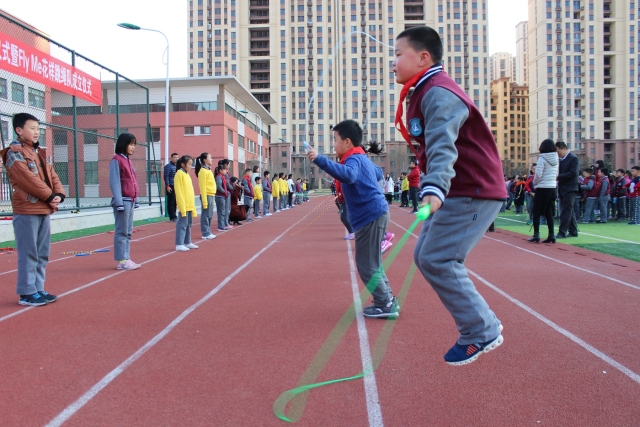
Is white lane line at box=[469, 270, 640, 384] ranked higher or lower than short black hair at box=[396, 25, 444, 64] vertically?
lower

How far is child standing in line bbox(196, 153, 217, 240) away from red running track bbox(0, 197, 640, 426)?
476cm

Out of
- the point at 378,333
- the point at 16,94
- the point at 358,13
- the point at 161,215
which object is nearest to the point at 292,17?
the point at 358,13

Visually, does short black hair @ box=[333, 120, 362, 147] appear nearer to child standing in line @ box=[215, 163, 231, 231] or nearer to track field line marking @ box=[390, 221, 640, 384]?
track field line marking @ box=[390, 221, 640, 384]

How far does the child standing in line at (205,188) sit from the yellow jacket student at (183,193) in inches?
54.9

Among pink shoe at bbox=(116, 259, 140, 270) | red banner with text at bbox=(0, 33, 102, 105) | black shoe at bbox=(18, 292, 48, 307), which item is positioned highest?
red banner with text at bbox=(0, 33, 102, 105)

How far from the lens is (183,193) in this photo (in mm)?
9875

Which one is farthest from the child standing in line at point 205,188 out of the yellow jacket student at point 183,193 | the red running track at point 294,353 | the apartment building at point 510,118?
the apartment building at point 510,118

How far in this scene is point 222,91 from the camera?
51406 millimetres

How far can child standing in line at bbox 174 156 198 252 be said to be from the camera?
32.4ft

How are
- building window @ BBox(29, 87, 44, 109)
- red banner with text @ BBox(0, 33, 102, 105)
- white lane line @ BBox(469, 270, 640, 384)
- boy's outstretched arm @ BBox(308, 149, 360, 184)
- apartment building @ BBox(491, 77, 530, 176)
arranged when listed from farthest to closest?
apartment building @ BBox(491, 77, 530, 176) → building window @ BBox(29, 87, 44, 109) → red banner with text @ BBox(0, 33, 102, 105) → boy's outstretched arm @ BBox(308, 149, 360, 184) → white lane line @ BBox(469, 270, 640, 384)

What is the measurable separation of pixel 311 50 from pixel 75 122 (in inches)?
3924

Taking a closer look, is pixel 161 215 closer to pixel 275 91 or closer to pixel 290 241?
pixel 290 241

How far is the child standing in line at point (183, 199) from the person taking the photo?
32.4 ft

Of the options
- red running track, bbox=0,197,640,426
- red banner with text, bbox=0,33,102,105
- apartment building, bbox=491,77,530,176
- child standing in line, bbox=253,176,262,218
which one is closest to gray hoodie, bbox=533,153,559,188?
red running track, bbox=0,197,640,426
